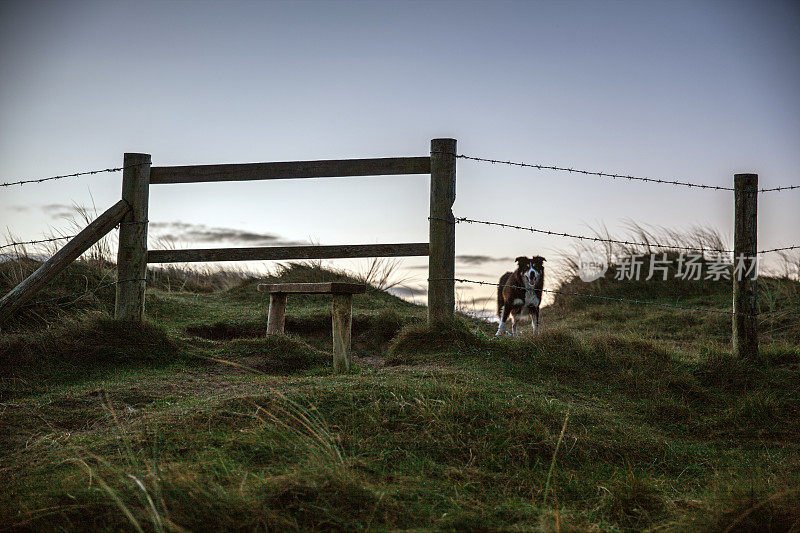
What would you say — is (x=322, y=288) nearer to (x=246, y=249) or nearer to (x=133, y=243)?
A: (x=246, y=249)

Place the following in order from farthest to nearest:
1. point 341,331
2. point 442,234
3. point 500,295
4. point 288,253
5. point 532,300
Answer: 1. point 500,295
2. point 532,300
3. point 288,253
4. point 442,234
5. point 341,331

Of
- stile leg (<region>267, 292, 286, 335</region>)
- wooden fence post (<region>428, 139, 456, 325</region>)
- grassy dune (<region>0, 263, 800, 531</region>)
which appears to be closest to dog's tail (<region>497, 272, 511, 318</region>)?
grassy dune (<region>0, 263, 800, 531</region>)

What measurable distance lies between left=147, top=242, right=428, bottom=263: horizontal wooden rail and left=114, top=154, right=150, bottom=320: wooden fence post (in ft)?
0.60

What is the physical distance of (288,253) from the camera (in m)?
6.62

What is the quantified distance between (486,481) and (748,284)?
4721mm

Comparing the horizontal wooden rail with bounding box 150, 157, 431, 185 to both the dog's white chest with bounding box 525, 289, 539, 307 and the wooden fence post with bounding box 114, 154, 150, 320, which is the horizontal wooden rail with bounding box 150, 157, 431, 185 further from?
the dog's white chest with bounding box 525, 289, 539, 307

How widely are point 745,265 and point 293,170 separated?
4.75 metres

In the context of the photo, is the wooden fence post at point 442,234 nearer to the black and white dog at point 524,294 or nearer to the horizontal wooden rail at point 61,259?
the black and white dog at point 524,294

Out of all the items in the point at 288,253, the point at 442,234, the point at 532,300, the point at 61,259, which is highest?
the point at 442,234

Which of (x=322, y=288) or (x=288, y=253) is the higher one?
(x=288, y=253)

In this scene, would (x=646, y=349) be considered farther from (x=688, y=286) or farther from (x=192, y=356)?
(x=688, y=286)

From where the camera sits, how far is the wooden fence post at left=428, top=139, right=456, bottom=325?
6367mm

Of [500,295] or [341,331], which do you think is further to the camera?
[500,295]

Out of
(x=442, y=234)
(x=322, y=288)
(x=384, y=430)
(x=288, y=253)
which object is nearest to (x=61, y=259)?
(x=288, y=253)
